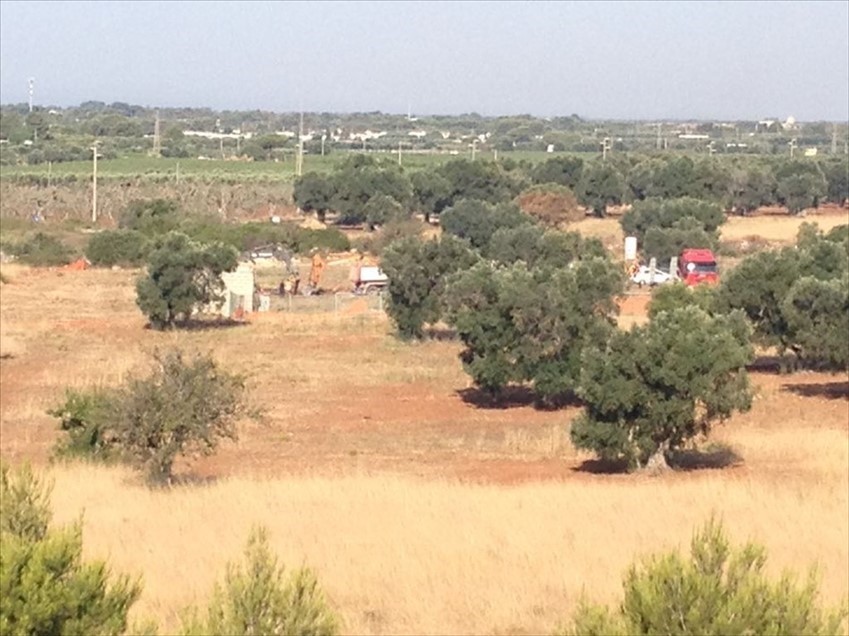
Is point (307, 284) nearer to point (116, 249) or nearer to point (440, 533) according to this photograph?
point (116, 249)

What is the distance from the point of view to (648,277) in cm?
5725

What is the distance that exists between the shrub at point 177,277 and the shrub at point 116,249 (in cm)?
2248

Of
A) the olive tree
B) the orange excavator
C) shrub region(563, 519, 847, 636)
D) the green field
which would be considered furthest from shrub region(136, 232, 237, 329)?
the green field

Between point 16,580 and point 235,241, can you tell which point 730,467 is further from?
point 235,241

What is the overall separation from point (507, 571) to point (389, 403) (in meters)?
17.5

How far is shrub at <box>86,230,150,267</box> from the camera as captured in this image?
6725 centimetres

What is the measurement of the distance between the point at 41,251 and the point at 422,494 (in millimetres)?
51918

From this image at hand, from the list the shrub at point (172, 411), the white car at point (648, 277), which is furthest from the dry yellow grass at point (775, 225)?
the shrub at point (172, 411)

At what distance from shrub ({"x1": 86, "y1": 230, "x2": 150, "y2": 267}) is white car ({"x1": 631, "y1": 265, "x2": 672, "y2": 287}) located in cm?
2223

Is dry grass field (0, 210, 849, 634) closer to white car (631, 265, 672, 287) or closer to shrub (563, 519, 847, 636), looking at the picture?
shrub (563, 519, 847, 636)

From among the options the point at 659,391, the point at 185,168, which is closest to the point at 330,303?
the point at 659,391

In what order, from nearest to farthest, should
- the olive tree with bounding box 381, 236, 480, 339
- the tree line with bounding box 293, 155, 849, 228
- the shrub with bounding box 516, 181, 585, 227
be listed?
the olive tree with bounding box 381, 236, 480, 339 → the shrub with bounding box 516, 181, 585, 227 → the tree line with bounding box 293, 155, 849, 228

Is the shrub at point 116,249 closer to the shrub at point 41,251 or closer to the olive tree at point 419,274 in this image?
the shrub at point 41,251

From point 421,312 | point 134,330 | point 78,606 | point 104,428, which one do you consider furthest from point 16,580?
point 134,330
